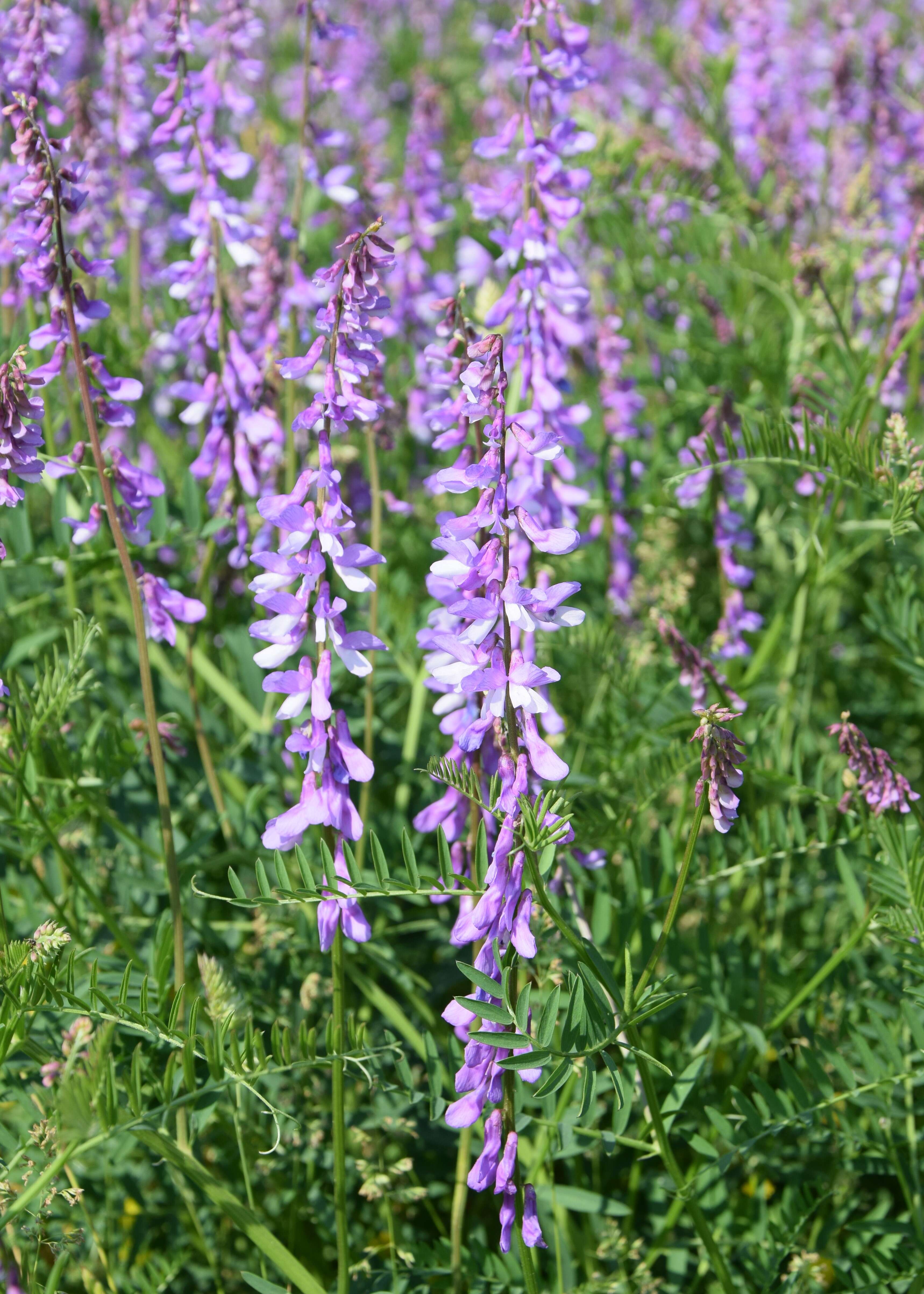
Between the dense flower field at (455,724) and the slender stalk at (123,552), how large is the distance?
0.04 feet

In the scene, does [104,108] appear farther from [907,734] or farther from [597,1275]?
[597,1275]

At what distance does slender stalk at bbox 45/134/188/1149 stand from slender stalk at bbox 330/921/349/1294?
29 centimetres

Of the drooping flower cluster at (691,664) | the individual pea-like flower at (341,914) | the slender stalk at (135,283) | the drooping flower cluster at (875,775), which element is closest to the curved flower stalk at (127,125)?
the slender stalk at (135,283)

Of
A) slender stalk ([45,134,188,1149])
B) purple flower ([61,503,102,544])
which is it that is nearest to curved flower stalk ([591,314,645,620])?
purple flower ([61,503,102,544])

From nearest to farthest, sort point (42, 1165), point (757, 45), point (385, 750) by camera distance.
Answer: point (42, 1165), point (385, 750), point (757, 45)

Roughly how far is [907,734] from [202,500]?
211 centimetres

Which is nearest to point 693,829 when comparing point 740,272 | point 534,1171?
point 534,1171

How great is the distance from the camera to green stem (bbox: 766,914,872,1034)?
202 cm

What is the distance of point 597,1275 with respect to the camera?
6.79 feet

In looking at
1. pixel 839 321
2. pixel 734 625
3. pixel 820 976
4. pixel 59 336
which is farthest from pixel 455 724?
pixel 839 321

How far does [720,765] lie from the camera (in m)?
1.52

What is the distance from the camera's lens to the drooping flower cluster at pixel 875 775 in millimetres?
1943

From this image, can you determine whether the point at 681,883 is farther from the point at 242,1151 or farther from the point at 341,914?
the point at 242,1151

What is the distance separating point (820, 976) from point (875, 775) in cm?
40
